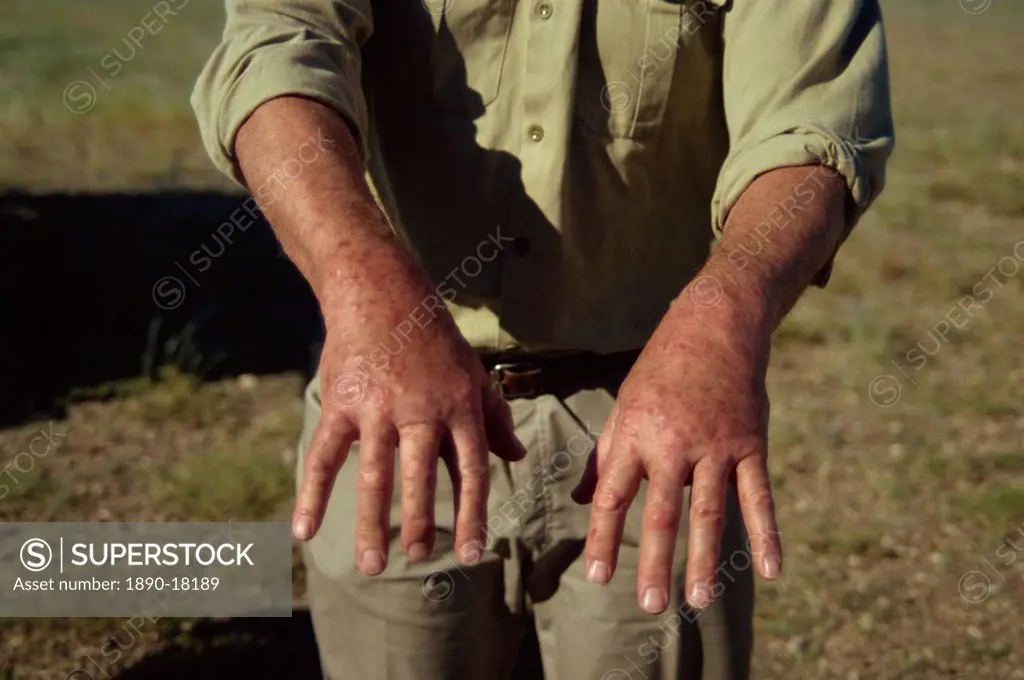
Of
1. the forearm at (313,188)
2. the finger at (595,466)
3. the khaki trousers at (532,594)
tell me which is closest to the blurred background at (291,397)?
the khaki trousers at (532,594)

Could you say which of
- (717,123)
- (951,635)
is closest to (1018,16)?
(951,635)

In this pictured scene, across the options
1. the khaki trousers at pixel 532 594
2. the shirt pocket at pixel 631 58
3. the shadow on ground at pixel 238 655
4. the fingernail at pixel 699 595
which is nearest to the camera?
the fingernail at pixel 699 595

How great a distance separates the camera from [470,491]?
1.20 metres

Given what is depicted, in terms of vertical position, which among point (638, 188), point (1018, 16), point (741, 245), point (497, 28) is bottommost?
point (741, 245)

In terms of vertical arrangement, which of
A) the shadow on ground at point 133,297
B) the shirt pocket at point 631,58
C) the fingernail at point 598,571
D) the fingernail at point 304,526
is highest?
the shadow on ground at point 133,297

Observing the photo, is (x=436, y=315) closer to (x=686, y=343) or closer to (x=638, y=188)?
(x=686, y=343)

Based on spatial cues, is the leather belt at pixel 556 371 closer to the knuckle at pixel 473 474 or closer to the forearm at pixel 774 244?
the forearm at pixel 774 244

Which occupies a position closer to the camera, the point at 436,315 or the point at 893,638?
the point at 436,315

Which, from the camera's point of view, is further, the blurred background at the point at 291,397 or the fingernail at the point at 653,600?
the blurred background at the point at 291,397

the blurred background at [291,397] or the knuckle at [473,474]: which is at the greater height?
the blurred background at [291,397]

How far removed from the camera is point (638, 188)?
189 centimetres

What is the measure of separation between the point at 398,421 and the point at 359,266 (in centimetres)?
22

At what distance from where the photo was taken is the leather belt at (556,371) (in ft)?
6.48

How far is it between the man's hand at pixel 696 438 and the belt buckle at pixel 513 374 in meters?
0.62
